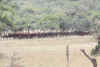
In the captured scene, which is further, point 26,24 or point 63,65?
point 26,24

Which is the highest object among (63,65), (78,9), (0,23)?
(78,9)

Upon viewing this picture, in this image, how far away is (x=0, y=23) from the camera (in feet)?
54.5

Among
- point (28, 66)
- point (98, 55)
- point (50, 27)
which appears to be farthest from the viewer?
point (50, 27)

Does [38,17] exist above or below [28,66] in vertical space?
above

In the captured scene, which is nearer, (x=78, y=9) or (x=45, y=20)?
(x=45, y=20)

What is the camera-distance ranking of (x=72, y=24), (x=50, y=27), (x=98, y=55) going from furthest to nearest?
1. (x=72, y=24)
2. (x=50, y=27)
3. (x=98, y=55)

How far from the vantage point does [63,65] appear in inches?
563

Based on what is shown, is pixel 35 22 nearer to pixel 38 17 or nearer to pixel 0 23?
pixel 38 17

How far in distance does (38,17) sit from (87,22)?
684 inches

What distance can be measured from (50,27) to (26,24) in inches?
334

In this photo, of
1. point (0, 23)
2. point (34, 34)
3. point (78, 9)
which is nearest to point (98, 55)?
point (0, 23)

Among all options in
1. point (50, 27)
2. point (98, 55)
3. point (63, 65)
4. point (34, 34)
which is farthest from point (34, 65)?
point (50, 27)

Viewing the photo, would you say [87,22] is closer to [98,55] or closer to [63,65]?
[98,55]

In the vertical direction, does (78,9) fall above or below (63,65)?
above
